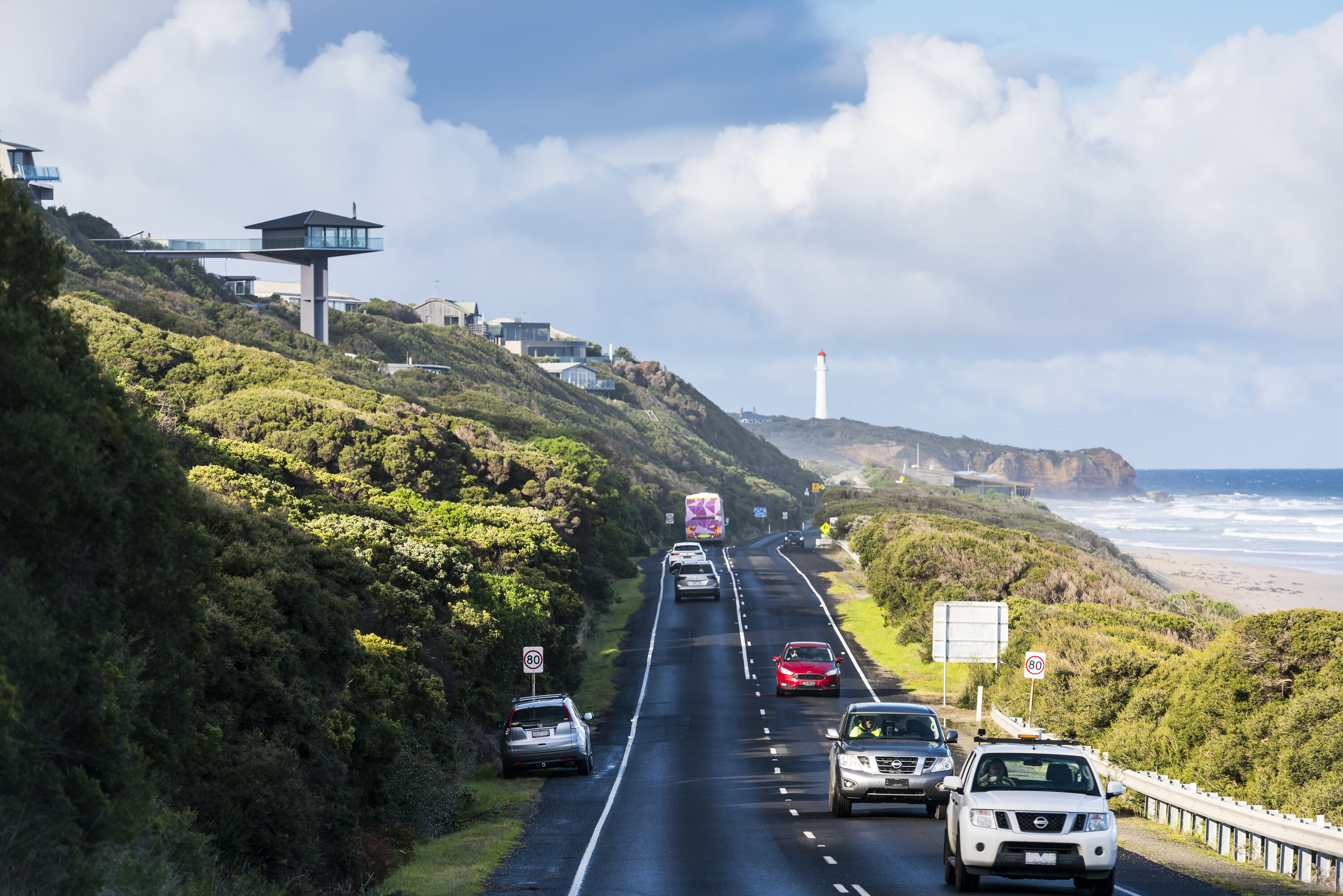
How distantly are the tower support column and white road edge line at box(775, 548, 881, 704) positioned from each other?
1480 inches

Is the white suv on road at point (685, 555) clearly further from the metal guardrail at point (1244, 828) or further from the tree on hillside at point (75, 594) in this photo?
the tree on hillside at point (75, 594)

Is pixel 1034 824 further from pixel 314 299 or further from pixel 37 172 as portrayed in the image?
pixel 37 172

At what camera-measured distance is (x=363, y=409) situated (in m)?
55.2

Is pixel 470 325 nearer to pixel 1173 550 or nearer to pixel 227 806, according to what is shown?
pixel 1173 550

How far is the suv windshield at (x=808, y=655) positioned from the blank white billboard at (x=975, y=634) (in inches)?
199

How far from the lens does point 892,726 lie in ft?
71.9

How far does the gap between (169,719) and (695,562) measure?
5423 cm

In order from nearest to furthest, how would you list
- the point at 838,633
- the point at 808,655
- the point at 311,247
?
the point at 808,655
the point at 838,633
the point at 311,247

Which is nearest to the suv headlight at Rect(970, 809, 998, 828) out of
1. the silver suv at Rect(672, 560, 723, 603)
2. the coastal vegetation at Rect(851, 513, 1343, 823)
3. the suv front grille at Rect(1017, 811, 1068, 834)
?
the suv front grille at Rect(1017, 811, 1068, 834)

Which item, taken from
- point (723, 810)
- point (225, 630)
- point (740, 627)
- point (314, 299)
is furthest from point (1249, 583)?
point (225, 630)

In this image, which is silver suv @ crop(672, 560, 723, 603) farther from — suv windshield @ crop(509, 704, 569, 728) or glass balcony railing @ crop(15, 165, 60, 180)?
glass balcony railing @ crop(15, 165, 60, 180)

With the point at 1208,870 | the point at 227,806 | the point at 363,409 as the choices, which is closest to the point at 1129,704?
the point at 1208,870

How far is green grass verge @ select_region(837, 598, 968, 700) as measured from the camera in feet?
150

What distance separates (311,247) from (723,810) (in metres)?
75.8
